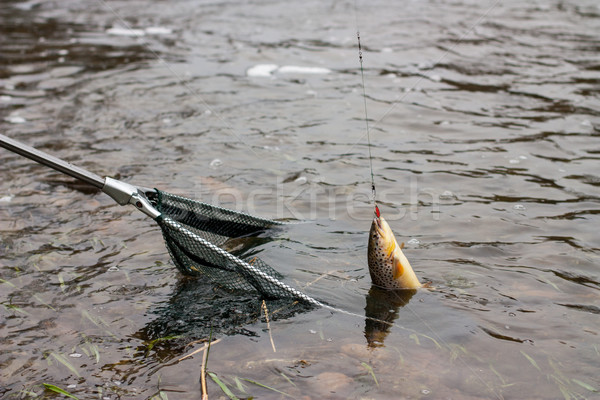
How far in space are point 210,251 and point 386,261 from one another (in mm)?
1147

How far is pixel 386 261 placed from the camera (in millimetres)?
3990

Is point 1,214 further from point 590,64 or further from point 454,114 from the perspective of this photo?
point 590,64

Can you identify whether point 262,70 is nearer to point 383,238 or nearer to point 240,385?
point 383,238

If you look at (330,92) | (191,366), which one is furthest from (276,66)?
(191,366)

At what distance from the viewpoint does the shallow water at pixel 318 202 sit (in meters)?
3.50

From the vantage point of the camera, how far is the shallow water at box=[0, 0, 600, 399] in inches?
138

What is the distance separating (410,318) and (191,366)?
55.1 inches

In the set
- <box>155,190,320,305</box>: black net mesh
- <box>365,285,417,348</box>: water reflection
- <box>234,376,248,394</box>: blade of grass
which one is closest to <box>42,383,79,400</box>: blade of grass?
<box>234,376,248,394</box>: blade of grass

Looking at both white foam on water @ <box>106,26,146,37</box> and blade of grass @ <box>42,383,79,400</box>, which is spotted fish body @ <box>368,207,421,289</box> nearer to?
blade of grass @ <box>42,383,79,400</box>

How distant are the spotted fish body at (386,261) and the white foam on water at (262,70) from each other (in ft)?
19.8

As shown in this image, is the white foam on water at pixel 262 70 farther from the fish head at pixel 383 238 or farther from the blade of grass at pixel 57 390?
the blade of grass at pixel 57 390

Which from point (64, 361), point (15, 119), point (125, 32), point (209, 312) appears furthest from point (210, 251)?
point (125, 32)

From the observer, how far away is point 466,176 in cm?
612

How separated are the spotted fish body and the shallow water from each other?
10cm
